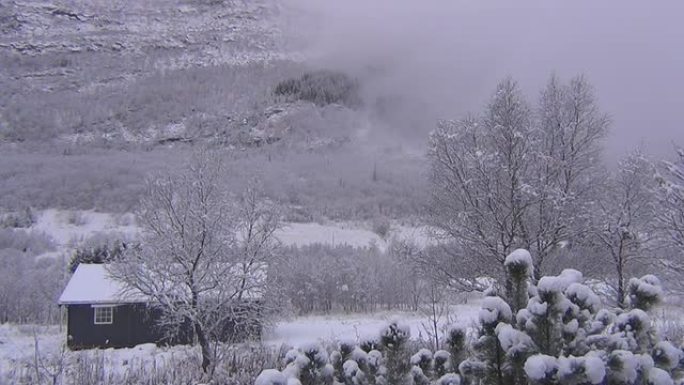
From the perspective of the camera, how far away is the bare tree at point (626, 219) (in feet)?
72.9

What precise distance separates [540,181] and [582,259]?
4361mm

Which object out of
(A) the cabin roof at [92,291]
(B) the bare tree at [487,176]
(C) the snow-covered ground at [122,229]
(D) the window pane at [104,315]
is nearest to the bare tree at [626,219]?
(B) the bare tree at [487,176]

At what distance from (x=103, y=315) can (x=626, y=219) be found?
94.9 ft

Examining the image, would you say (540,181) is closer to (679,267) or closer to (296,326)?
(679,267)

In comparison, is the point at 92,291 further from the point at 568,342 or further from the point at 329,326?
the point at 568,342

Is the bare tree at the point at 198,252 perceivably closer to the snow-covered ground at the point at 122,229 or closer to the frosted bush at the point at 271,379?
the frosted bush at the point at 271,379

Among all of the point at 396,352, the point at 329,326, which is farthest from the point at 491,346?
the point at 329,326

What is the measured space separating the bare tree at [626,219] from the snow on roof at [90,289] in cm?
2357

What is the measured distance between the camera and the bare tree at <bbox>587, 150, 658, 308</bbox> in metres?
22.2

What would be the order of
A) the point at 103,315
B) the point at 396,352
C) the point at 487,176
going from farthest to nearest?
the point at 103,315 < the point at 487,176 < the point at 396,352

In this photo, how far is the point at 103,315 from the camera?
34.8m

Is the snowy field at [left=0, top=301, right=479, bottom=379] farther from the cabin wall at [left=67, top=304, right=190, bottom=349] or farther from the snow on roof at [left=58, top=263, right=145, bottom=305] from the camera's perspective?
the snow on roof at [left=58, top=263, right=145, bottom=305]

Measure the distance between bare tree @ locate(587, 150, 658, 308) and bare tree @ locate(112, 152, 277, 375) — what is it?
1502cm

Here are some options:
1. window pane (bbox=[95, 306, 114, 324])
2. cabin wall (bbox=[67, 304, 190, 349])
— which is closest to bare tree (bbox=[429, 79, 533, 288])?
cabin wall (bbox=[67, 304, 190, 349])
